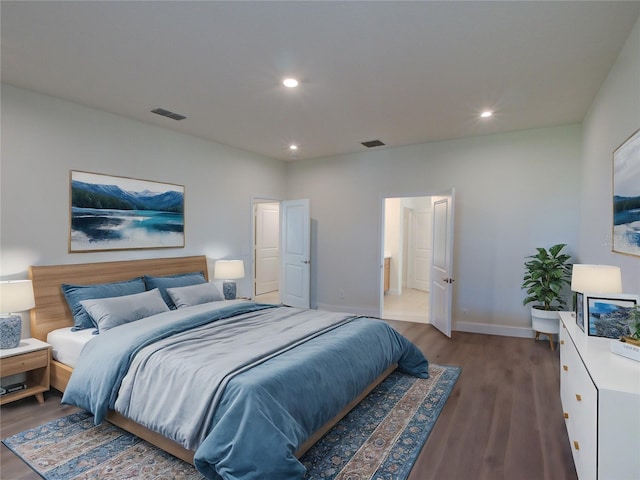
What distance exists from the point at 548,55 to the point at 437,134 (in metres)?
2.15

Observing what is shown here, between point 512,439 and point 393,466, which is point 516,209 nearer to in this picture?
point 512,439

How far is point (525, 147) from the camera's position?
4.61 m

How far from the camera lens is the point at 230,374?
212cm

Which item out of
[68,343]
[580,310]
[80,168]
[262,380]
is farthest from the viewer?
[80,168]

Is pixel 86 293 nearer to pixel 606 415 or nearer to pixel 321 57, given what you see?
pixel 321 57

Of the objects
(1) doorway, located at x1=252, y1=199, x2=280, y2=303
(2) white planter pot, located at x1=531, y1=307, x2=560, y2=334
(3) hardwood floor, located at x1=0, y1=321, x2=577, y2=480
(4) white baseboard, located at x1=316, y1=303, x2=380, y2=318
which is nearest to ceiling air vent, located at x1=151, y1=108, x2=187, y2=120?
(3) hardwood floor, located at x1=0, y1=321, x2=577, y2=480

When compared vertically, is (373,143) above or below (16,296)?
above

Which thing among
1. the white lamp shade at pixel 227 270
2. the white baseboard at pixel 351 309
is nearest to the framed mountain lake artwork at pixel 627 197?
the white baseboard at pixel 351 309

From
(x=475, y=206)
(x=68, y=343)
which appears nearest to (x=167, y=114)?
(x=68, y=343)

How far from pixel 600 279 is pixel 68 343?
4.11 meters

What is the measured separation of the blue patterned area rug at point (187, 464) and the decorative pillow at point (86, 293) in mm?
850

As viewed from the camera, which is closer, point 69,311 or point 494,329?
point 69,311

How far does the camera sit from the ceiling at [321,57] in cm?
214

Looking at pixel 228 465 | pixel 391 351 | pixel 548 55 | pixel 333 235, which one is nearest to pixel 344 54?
pixel 548 55
